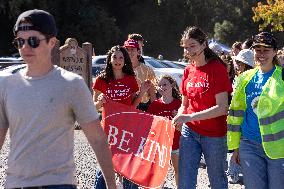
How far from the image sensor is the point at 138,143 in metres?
6.36

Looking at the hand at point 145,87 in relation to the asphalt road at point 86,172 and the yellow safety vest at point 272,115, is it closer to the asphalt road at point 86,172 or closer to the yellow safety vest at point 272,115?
the yellow safety vest at point 272,115

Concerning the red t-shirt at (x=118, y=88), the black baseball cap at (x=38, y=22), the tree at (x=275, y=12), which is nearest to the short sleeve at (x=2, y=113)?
the black baseball cap at (x=38, y=22)

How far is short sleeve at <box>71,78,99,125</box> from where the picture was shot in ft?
11.2

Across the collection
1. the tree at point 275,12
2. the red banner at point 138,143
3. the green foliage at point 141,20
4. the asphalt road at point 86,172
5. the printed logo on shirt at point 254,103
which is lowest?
the green foliage at point 141,20

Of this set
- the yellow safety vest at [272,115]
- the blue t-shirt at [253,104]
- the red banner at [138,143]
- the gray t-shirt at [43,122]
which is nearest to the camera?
the gray t-shirt at [43,122]

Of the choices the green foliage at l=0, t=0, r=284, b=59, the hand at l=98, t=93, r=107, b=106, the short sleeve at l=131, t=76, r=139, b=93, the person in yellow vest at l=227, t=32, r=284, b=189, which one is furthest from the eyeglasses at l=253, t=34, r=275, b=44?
the green foliage at l=0, t=0, r=284, b=59

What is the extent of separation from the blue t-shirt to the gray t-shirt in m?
1.93

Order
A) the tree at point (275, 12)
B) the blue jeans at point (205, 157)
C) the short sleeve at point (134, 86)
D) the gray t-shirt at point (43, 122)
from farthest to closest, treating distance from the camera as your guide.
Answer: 1. the tree at point (275, 12)
2. the short sleeve at point (134, 86)
3. the blue jeans at point (205, 157)
4. the gray t-shirt at point (43, 122)

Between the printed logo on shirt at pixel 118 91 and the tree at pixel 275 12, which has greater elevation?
the printed logo on shirt at pixel 118 91

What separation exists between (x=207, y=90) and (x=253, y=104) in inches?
19.8

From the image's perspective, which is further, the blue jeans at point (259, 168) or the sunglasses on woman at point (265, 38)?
the sunglasses on woman at point (265, 38)

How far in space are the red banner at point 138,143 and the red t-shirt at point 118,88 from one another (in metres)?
0.09

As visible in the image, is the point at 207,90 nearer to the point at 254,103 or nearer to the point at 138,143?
the point at 254,103

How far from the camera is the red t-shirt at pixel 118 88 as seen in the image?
20.9 feet
